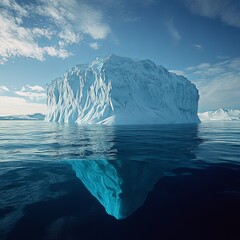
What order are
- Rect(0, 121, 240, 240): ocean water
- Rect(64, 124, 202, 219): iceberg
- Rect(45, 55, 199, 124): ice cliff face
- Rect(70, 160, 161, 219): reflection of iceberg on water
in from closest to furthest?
Rect(0, 121, 240, 240): ocean water, Rect(70, 160, 161, 219): reflection of iceberg on water, Rect(64, 124, 202, 219): iceberg, Rect(45, 55, 199, 124): ice cliff face

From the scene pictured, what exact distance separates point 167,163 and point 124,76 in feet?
243

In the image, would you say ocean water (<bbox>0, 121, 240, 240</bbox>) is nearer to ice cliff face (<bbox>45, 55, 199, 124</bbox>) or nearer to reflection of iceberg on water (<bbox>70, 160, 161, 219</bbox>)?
reflection of iceberg on water (<bbox>70, 160, 161, 219</bbox>)

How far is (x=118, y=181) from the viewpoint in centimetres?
703

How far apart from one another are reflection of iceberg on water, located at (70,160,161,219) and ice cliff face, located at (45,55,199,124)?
5288 cm

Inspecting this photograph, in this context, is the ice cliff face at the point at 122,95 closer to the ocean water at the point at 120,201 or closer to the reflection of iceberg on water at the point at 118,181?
the reflection of iceberg on water at the point at 118,181

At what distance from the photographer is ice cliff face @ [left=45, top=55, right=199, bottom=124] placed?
7081 cm

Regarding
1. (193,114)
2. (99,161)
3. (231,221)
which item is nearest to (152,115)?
(193,114)

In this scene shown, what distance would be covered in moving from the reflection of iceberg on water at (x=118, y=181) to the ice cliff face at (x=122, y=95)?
5288 centimetres

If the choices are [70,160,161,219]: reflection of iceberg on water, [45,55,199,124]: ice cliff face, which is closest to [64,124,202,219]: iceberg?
[70,160,161,219]: reflection of iceberg on water

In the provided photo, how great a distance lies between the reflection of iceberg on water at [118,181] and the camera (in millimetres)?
5266

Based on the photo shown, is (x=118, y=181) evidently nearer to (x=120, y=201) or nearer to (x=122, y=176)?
(x=122, y=176)

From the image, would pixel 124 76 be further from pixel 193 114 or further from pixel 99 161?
pixel 99 161

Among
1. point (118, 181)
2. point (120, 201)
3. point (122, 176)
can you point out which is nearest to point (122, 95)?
point (122, 176)

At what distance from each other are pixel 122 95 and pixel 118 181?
6753 centimetres
